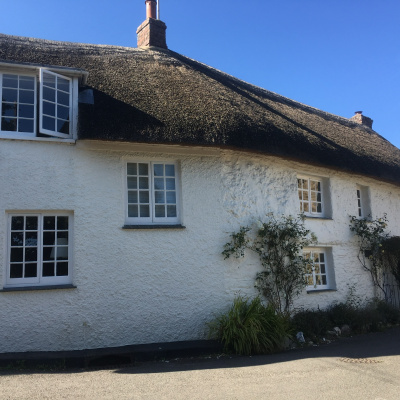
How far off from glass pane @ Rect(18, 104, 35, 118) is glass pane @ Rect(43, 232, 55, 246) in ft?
7.43

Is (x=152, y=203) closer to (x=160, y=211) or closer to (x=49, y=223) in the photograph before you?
(x=160, y=211)

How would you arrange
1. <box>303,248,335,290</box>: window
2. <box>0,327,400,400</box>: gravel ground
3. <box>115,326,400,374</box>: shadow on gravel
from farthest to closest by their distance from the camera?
<box>303,248,335,290</box>: window, <box>115,326,400,374</box>: shadow on gravel, <box>0,327,400,400</box>: gravel ground

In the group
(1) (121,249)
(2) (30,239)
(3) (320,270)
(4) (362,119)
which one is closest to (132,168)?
(1) (121,249)

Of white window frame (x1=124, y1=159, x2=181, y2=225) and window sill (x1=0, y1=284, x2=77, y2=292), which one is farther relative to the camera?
white window frame (x1=124, y1=159, x2=181, y2=225)

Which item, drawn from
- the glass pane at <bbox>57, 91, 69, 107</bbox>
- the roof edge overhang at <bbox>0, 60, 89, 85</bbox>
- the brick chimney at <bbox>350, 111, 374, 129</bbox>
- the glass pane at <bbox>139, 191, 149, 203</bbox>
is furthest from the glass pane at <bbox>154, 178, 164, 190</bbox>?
the brick chimney at <bbox>350, 111, 374, 129</bbox>

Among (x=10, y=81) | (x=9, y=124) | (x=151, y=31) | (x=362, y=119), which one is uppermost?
(x=151, y=31)

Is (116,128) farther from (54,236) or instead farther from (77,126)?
(54,236)

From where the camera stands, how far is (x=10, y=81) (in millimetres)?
8258

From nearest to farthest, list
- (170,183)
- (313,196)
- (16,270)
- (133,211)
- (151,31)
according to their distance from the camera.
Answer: (16,270)
(133,211)
(170,183)
(313,196)
(151,31)

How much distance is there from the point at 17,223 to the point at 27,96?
244cm

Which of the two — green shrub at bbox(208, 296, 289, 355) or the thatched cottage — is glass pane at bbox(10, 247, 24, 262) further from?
green shrub at bbox(208, 296, 289, 355)

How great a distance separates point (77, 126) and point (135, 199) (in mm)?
1790

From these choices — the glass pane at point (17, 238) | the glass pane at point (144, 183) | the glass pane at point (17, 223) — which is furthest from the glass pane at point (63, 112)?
the glass pane at point (17, 238)

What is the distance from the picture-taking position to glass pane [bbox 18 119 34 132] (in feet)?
26.8
